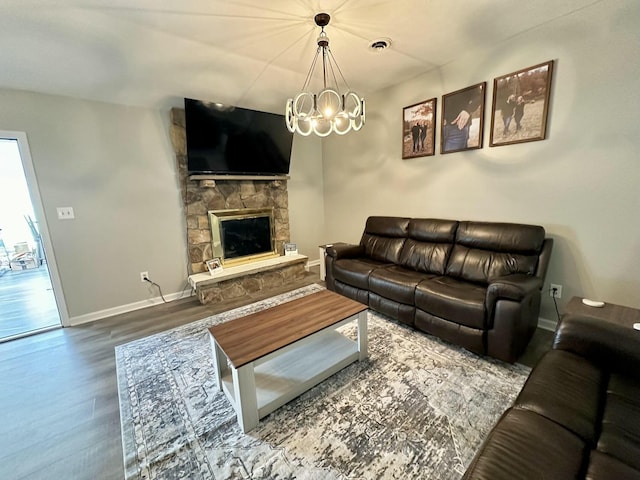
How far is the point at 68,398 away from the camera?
176 centimetres

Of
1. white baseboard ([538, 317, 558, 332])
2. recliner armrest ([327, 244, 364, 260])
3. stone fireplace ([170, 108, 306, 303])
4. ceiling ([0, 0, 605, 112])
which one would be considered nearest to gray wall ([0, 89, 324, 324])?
stone fireplace ([170, 108, 306, 303])

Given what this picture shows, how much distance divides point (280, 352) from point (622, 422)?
1456 millimetres

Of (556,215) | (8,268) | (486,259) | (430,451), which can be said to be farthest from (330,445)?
(8,268)

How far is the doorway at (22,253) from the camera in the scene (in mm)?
2539

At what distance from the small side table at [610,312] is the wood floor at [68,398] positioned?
1.74 feet

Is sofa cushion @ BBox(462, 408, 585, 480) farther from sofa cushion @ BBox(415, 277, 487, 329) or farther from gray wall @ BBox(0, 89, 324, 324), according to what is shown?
gray wall @ BBox(0, 89, 324, 324)

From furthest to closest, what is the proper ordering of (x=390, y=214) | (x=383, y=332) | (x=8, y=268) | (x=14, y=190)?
(x=8, y=268)
(x=390, y=214)
(x=14, y=190)
(x=383, y=332)

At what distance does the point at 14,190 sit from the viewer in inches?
121

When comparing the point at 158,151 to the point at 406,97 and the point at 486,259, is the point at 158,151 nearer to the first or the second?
the point at 406,97

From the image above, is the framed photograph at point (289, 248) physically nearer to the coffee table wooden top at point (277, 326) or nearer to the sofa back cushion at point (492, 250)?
the coffee table wooden top at point (277, 326)

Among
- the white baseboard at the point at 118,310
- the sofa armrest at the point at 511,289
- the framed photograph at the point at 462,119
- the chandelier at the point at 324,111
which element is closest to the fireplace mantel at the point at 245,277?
the white baseboard at the point at 118,310

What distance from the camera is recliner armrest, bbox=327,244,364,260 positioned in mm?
3176

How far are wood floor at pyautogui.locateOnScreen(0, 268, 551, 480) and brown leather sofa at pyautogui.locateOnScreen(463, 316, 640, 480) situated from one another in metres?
0.82

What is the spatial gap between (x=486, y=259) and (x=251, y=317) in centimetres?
214
